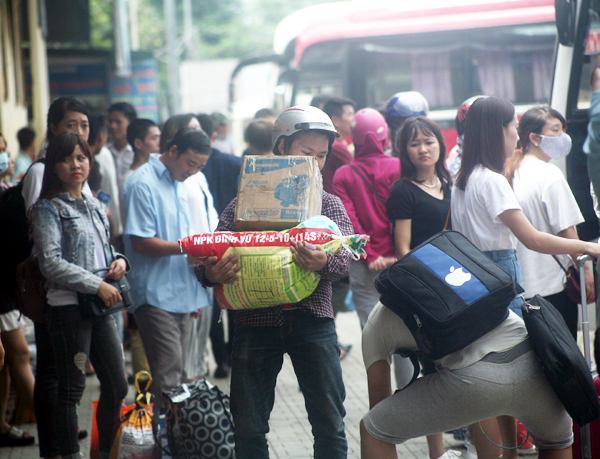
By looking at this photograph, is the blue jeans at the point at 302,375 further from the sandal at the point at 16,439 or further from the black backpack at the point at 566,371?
the sandal at the point at 16,439

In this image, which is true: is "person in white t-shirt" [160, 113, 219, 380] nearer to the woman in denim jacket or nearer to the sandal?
the woman in denim jacket

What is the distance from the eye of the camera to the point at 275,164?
9.45 feet

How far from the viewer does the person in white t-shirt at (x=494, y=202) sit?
129 inches

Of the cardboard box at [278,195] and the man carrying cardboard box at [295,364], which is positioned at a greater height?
the cardboard box at [278,195]

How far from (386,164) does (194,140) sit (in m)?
1.36

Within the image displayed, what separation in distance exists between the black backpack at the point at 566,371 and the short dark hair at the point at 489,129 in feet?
3.63

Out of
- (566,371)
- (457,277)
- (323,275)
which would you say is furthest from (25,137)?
(566,371)

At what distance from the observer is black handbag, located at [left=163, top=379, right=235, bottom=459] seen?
3578mm

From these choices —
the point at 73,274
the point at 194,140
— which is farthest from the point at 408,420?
the point at 194,140

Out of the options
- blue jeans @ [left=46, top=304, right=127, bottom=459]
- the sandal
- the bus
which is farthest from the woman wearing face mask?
the bus

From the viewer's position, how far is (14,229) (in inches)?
156

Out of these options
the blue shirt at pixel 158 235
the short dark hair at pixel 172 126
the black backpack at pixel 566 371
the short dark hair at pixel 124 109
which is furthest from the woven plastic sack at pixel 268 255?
the short dark hair at pixel 124 109

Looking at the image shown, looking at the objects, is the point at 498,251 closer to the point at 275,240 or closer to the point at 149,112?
the point at 275,240

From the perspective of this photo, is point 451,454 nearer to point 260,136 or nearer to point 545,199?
point 545,199
